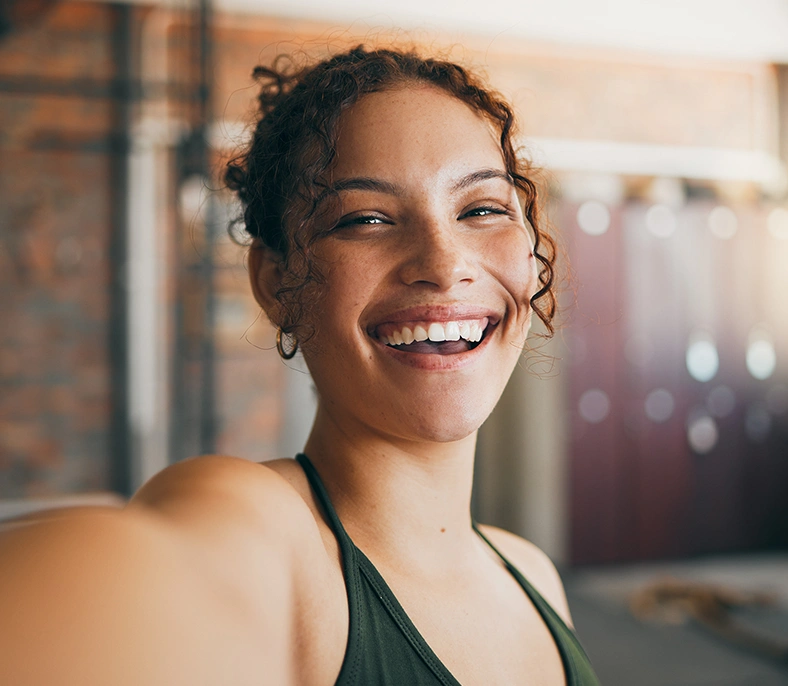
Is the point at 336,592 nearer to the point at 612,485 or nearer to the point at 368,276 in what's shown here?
the point at 368,276

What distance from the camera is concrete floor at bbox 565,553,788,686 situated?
378cm

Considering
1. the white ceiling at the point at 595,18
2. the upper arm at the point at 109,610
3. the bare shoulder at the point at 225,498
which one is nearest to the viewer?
the upper arm at the point at 109,610

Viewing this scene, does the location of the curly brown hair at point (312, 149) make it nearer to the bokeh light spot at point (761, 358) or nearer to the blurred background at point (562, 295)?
the blurred background at point (562, 295)

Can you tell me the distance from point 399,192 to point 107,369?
15.7 ft

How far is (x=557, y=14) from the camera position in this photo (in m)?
5.31

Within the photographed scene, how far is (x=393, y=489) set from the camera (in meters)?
0.86

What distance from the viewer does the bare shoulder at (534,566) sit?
114cm

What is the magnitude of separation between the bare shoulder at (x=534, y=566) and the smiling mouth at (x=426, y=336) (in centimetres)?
45

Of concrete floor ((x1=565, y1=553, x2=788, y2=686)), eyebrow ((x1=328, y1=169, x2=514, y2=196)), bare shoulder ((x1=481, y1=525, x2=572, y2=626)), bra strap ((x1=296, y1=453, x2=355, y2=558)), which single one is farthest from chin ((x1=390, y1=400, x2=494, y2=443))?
concrete floor ((x1=565, y1=553, x2=788, y2=686))

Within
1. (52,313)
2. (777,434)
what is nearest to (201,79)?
(52,313)

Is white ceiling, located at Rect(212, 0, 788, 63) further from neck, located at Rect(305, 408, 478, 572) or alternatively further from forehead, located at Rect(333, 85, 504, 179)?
neck, located at Rect(305, 408, 478, 572)

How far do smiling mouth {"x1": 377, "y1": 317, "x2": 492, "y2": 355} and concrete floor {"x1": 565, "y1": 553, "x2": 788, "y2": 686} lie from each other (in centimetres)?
338

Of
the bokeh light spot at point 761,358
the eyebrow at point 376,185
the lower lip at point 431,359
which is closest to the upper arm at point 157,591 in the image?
the lower lip at point 431,359

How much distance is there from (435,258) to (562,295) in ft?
13.5
